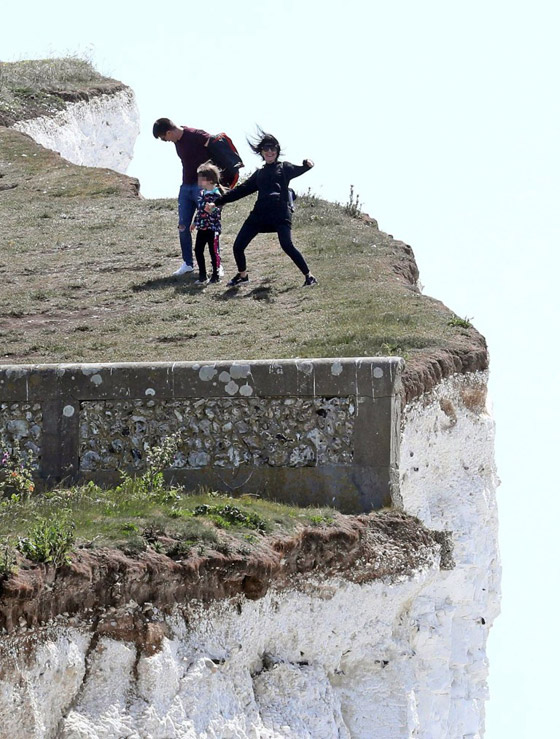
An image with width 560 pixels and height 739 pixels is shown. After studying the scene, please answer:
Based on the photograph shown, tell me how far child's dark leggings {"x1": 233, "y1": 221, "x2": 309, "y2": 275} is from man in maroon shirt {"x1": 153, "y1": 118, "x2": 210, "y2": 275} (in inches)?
39.1

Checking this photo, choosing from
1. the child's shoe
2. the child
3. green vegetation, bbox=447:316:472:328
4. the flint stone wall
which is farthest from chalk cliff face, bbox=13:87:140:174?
the flint stone wall

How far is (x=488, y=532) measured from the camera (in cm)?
1152

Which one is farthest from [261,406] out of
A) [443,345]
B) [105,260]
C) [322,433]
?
[105,260]

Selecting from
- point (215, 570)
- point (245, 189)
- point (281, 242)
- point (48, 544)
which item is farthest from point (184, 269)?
point (48, 544)

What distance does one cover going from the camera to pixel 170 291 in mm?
14469

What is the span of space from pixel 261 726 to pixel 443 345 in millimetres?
4479

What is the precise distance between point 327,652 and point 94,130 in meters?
21.4

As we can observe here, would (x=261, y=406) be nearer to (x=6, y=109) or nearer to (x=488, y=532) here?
(x=488, y=532)

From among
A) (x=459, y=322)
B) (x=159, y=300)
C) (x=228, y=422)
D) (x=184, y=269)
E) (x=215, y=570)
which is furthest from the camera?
(x=184, y=269)

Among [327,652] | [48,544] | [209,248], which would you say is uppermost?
[209,248]

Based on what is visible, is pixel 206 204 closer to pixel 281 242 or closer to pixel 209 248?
pixel 209 248

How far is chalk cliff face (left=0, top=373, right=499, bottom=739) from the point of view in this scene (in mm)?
6652

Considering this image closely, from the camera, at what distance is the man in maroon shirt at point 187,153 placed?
575 inches

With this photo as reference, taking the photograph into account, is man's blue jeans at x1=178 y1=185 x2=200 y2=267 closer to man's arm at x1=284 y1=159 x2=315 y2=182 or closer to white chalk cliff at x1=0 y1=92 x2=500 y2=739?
man's arm at x1=284 y1=159 x2=315 y2=182
